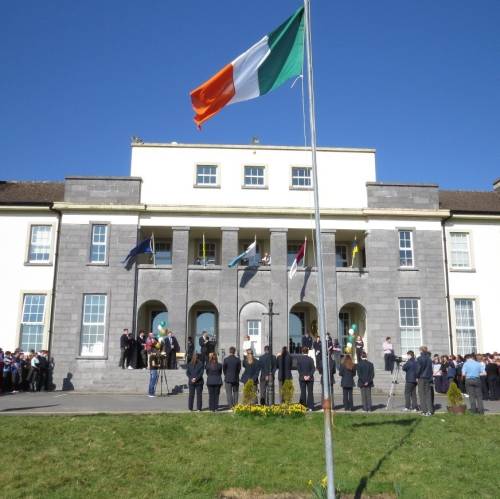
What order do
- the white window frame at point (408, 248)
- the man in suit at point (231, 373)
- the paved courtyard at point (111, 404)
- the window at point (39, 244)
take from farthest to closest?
1. the white window frame at point (408, 248)
2. the window at point (39, 244)
3. the man in suit at point (231, 373)
4. the paved courtyard at point (111, 404)

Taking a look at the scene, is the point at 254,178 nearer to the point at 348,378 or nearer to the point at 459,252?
the point at 459,252

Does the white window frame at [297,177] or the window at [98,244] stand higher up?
the white window frame at [297,177]

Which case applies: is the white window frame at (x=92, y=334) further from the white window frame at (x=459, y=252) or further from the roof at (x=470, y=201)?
the roof at (x=470, y=201)

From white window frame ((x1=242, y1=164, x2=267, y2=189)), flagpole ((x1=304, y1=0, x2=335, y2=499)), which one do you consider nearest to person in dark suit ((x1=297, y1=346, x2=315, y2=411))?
flagpole ((x1=304, y1=0, x2=335, y2=499))

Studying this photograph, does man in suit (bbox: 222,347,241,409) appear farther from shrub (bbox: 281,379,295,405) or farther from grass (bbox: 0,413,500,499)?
grass (bbox: 0,413,500,499)

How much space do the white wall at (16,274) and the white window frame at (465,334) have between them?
69.2ft

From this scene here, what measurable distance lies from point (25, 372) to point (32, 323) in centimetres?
358

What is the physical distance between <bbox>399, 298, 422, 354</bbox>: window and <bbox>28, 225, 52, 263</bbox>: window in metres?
18.7

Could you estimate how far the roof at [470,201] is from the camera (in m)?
31.8

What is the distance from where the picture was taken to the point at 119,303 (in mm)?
28688

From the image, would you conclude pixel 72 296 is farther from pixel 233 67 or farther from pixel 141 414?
pixel 233 67

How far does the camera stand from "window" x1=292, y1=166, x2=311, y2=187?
103 ft

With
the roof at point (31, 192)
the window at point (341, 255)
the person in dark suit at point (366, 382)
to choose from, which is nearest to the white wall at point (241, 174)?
the window at point (341, 255)

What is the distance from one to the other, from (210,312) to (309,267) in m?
6.42
